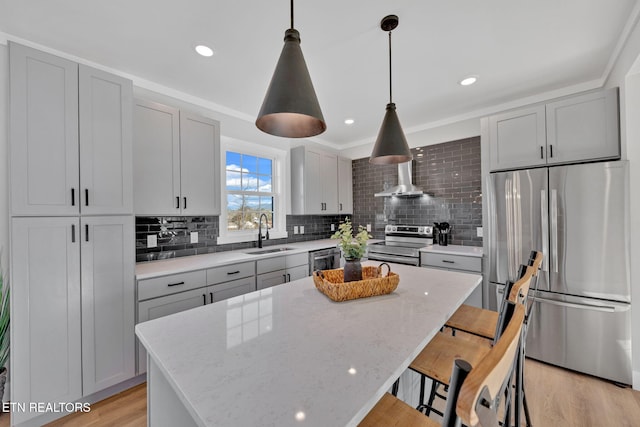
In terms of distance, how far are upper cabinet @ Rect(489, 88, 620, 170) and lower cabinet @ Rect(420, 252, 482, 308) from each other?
999mm

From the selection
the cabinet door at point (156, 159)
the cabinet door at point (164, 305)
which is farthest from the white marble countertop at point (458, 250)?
the cabinet door at point (156, 159)

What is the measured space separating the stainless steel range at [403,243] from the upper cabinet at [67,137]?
2799 mm

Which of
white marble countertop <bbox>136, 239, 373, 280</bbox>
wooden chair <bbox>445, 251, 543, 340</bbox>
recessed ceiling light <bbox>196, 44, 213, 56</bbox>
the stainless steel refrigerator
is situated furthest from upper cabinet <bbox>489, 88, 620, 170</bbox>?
recessed ceiling light <bbox>196, 44, 213, 56</bbox>

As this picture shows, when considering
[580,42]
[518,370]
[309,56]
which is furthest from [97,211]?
[580,42]

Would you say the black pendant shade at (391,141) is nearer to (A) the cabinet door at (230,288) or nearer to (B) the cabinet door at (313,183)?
(A) the cabinet door at (230,288)

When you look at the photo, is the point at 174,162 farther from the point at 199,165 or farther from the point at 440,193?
the point at 440,193

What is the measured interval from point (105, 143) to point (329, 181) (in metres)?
2.87

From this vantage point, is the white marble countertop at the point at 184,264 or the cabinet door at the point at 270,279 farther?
the cabinet door at the point at 270,279

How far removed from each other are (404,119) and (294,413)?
3.69 m

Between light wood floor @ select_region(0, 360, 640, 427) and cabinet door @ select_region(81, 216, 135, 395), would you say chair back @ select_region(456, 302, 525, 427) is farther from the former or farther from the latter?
cabinet door @ select_region(81, 216, 135, 395)

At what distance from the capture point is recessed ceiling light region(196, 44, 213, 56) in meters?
2.06

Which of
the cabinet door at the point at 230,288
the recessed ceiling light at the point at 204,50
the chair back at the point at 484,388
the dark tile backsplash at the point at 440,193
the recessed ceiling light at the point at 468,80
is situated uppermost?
the recessed ceiling light at the point at 204,50

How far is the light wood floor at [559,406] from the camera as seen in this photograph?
1.74m

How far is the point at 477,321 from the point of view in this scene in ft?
5.45
